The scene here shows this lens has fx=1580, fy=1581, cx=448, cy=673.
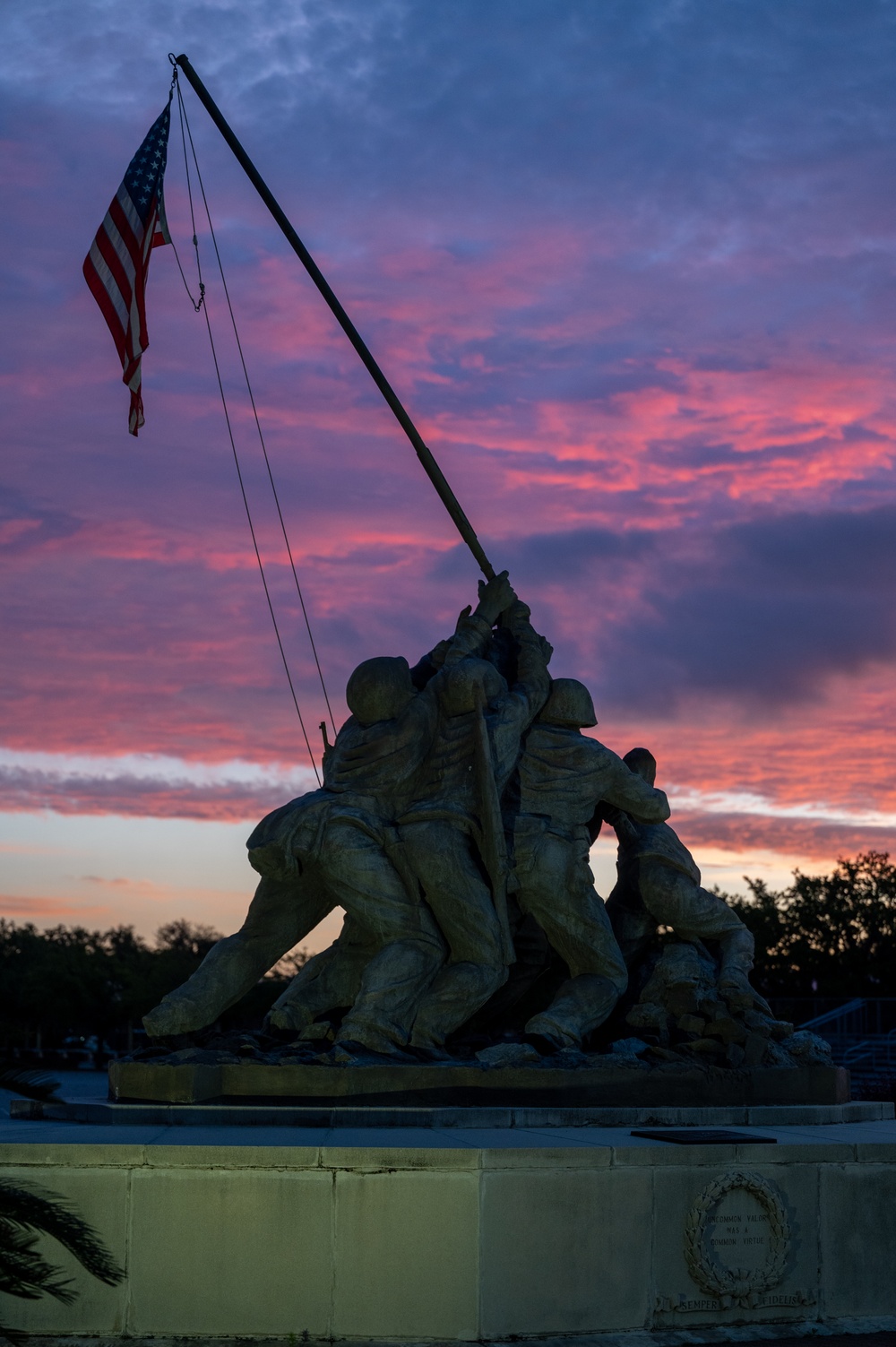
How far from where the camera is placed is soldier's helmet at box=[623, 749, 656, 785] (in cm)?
1220

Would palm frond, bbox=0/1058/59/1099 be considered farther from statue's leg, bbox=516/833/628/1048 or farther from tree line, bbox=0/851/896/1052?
tree line, bbox=0/851/896/1052

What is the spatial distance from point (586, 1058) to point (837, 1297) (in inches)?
92.6

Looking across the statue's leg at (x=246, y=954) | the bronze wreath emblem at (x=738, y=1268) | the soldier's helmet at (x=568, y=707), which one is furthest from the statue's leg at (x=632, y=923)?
the bronze wreath emblem at (x=738, y=1268)

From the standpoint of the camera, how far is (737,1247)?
791 cm

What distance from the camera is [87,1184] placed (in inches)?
291

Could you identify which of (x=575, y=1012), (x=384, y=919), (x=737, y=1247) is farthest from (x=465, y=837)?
(x=737, y=1247)

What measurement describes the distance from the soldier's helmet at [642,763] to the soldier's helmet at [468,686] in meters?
1.48

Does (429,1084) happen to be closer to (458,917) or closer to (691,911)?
(458,917)

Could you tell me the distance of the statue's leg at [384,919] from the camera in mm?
10281

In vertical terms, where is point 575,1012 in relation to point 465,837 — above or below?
below

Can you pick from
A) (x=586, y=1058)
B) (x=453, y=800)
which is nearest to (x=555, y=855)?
(x=453, y=800)

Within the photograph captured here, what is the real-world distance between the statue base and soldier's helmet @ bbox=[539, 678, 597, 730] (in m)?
2.70

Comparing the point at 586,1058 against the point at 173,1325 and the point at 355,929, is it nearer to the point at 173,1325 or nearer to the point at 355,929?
the point at 355,929

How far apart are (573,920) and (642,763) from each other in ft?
5.79
